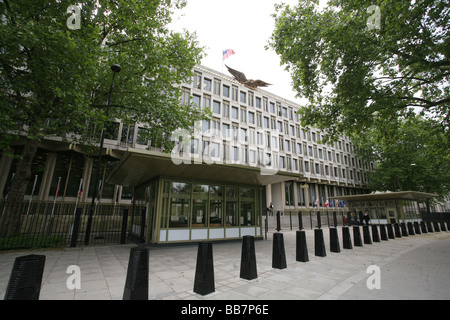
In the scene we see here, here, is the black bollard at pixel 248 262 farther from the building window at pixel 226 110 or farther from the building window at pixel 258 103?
the building window at pixel 258 103

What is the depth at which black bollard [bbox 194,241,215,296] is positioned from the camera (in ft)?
12.3

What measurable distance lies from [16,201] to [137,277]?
431 inches

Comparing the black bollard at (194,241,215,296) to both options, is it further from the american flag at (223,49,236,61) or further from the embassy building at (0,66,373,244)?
the american flag at (223,49,236,61)

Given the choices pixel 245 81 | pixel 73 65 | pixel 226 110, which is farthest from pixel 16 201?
pixel 245 81

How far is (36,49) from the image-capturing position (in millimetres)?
8414

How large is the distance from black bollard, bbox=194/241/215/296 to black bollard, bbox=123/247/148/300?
102cm

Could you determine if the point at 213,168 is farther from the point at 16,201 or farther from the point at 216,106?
the point at 216,106

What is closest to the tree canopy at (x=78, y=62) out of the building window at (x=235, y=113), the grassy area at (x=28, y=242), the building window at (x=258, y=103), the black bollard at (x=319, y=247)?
the grassy area at (x=28, y=242)

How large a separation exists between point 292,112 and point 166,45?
34905mm

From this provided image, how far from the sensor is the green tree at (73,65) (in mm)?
8570

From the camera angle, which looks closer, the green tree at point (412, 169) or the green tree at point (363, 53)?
the green tree at point (363, 53)

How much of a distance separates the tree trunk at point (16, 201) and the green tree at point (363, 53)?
15.7m

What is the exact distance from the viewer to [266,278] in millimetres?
4777
